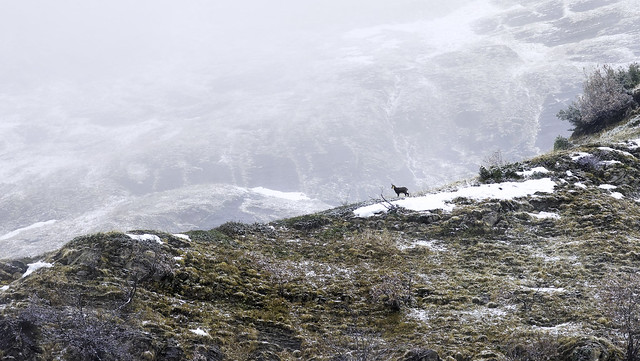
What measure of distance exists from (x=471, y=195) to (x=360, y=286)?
10.0 metres

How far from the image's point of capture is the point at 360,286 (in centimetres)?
2025

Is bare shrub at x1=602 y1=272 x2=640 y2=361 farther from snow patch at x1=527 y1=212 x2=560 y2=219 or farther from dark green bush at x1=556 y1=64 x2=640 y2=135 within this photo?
dark green bush at x1=556 y1=64 x2=640 y2=135

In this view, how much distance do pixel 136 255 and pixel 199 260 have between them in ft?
7.98

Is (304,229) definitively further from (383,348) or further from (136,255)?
(383,348)

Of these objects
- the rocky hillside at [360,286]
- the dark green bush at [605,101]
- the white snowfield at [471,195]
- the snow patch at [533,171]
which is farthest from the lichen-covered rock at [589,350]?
the dark green bush at [605,101]

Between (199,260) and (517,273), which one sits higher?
(199,260)

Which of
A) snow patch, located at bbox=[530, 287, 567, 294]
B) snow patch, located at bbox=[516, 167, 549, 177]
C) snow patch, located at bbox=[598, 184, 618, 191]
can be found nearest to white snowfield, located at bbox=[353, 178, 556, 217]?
snow patch, located at bbox=[516, 167, 549, 177]

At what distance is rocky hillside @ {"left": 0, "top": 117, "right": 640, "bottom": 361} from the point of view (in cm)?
1508

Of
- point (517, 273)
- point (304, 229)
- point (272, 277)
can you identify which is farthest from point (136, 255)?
point (517, 273)

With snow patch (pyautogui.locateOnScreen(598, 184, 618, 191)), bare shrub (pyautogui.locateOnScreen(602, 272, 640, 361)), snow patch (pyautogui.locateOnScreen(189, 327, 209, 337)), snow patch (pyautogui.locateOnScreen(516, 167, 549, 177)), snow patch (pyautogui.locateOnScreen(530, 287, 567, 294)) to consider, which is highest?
snow patch (pyautogui.locateOnScreen(189, 327, 209, 337))

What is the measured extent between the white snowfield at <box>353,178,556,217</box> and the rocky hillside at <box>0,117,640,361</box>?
25cm

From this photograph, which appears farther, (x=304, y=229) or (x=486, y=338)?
(x=304, y=229)

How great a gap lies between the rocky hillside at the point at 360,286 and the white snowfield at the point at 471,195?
25 cm

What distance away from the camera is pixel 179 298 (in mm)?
17891
